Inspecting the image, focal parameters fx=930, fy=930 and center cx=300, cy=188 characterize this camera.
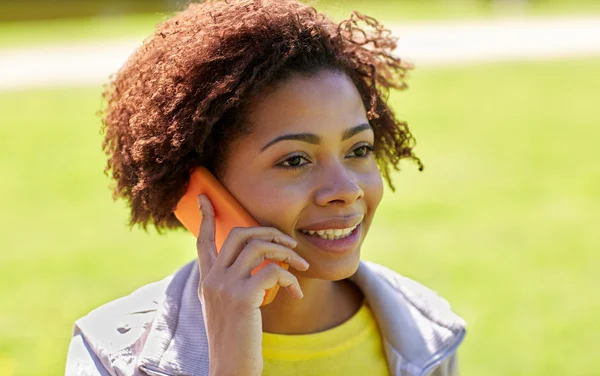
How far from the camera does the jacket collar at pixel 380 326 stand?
2.80 m

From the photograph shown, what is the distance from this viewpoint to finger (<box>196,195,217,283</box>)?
8.99ft

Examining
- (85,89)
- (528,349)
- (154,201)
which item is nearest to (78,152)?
(85,89)

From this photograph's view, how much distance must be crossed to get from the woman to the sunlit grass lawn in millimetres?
2325

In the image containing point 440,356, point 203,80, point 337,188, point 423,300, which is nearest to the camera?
point 337,188

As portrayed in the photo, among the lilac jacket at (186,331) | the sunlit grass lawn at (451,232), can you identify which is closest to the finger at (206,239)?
the lilac jacket at (186,331)

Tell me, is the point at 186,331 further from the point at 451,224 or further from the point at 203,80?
the point at 451,224

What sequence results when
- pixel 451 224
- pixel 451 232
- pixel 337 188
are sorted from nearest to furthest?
pixel 337 188 < pixel 451 232 < pixel 451 224

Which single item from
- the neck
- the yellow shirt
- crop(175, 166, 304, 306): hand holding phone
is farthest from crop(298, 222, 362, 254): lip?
the yellow shirt

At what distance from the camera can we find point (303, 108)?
278 centimetres

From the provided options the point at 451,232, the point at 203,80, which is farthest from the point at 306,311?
the point at 451,232

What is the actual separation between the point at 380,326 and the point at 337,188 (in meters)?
0.63

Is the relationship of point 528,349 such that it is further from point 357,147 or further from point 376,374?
point 357,147

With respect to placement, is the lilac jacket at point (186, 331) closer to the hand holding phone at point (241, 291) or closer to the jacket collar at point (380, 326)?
the jacket collar at point (380, 326)

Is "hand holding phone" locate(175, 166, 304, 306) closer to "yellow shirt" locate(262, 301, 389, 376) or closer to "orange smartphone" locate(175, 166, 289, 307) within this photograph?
"orange smartphone" locate(175, 166, 289, 307)
